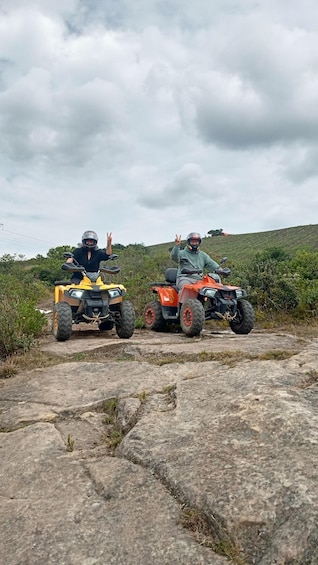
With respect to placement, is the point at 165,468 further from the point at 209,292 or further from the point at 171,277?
the point at 171,277

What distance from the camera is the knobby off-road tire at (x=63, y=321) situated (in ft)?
22.7

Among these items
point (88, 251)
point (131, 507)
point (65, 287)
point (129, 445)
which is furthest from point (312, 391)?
point (88, 251)

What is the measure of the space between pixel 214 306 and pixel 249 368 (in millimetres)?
3661

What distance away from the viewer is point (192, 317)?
714cm

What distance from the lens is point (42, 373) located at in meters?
4.73

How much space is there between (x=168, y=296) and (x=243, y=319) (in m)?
1.52

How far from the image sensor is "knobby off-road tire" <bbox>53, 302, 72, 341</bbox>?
6930 millimetres

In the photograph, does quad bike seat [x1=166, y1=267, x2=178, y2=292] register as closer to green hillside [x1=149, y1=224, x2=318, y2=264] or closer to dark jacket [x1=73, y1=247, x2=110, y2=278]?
dark jacket [x1=73, y1=247, x2=110, y2=278]

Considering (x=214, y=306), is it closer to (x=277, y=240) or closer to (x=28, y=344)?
(x=28, y=344)

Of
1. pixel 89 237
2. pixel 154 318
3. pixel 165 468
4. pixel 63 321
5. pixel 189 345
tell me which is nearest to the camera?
pixel 165 468

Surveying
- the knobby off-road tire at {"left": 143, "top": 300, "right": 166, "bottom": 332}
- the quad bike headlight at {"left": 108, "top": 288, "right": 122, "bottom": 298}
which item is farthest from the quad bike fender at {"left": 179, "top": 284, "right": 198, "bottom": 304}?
the quad bike headlight at {"left": 108, "top": 288, "right": 122, "bottom": 298}

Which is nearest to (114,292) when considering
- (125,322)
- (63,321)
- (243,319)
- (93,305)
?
(93,305)

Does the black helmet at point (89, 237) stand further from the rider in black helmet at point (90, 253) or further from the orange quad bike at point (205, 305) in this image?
the orange quad bike at point (205, 305)

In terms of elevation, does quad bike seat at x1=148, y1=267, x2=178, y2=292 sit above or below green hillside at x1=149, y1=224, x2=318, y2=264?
below
